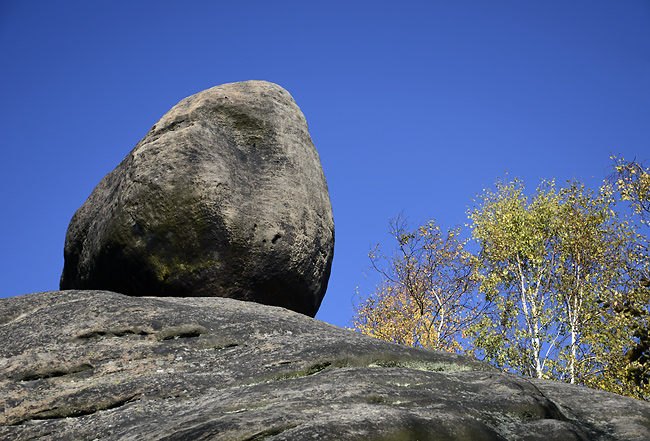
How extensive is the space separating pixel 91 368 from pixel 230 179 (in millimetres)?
4635

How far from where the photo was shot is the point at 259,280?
38.2ft

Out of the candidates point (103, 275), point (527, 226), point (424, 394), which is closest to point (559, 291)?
point (527, 226)

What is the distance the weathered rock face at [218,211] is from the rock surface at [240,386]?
1.64m

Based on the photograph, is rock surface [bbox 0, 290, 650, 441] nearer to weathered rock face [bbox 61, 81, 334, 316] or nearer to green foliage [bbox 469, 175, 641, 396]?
weathered rock face [bbox 61, 81, 334, 316]

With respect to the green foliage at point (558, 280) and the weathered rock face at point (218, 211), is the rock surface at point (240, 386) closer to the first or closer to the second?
the weathered rock face at point (218, 211)

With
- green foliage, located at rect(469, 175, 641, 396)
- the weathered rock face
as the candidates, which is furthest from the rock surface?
green foliage, located at rect(469, 175, 641, 396)

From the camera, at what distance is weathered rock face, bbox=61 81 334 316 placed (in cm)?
1100

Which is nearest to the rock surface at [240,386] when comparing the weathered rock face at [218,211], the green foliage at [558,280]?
A: the weathered rock face at [218,211]

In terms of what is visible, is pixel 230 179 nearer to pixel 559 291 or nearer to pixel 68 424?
pixel 68 424

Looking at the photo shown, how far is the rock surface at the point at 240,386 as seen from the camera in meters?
5.63

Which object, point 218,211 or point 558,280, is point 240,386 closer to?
point 218,211

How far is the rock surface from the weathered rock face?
164cm

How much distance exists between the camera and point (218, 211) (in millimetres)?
11062

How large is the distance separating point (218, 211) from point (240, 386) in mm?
4537
